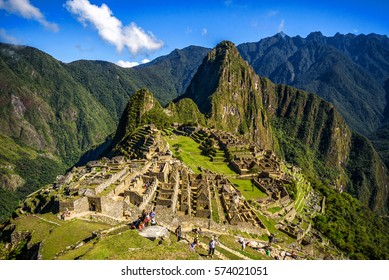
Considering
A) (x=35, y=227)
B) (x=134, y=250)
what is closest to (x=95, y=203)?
(x=35, y=227)

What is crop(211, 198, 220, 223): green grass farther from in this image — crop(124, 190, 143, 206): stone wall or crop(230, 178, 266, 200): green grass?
crop(230, 178, 266, 200): green grass

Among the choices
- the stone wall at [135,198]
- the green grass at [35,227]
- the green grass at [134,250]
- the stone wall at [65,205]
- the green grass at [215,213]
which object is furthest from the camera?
the green grass at [215,213]

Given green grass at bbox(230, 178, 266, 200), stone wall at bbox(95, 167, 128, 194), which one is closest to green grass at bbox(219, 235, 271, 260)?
stone wall at bbox(95, 167, 128, 194)

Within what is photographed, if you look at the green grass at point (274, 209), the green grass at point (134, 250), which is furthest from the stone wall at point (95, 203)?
the green grass at point (274, 209)

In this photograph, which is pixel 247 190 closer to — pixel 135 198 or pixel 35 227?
pixel 135 198

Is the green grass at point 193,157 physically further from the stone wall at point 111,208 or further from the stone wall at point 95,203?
the stone wall at point 95,203

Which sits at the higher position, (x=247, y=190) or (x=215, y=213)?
(x=215, y=213)
